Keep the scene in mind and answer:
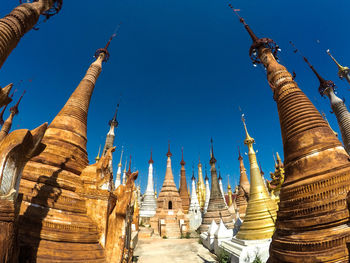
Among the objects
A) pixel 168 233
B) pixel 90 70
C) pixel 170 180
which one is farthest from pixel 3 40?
pixel 170 180

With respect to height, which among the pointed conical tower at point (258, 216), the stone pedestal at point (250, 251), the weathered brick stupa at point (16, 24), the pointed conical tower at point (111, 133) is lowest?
the stone pedestal at point (250, 251)

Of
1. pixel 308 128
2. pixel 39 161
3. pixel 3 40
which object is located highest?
pixel 3 40

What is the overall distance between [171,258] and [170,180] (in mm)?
18782

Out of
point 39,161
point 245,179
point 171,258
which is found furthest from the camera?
point 245,179

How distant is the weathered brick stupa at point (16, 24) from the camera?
197 inches

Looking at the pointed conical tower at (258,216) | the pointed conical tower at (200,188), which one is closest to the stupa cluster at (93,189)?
the pointed conical tower at (258,216)

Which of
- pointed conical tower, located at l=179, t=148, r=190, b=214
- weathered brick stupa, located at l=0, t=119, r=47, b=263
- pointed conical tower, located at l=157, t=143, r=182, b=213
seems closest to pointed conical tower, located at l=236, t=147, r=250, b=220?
pointed conical tower, located at l=157, t=143, r=182, b=213

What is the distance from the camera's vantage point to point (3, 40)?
494cm

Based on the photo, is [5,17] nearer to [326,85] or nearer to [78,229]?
[78,229]

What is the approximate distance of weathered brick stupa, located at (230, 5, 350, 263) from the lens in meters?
4.29

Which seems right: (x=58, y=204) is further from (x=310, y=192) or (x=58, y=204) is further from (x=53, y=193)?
(x=310, y=192)

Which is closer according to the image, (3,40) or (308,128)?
(3,40)

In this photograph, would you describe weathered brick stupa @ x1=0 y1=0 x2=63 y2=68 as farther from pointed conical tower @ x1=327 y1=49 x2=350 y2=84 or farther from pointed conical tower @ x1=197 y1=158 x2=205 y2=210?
pointed conical tower @ x1=197 y1=158 x2=205 y2=210

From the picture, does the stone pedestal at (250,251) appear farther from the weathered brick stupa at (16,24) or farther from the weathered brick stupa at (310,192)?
the weathered brick stupa at (16,24)
